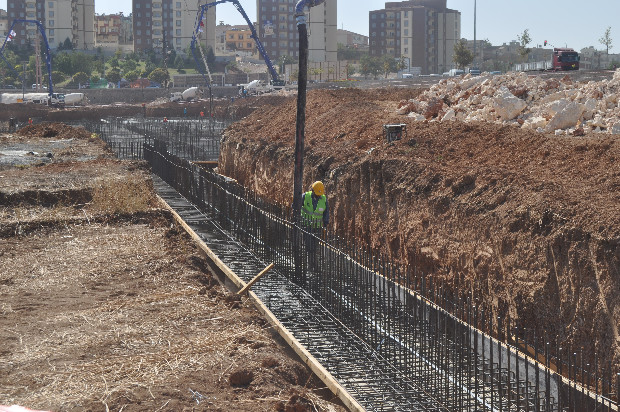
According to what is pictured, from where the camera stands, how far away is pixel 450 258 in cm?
1237

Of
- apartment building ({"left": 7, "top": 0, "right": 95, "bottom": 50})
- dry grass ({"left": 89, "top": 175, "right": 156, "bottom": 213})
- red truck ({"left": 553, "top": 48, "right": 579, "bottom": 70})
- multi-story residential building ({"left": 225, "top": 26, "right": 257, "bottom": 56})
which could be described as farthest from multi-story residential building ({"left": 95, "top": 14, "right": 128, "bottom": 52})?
dry grass ({"left": 89, "top": 175, "right": 156, "bottom": 213})

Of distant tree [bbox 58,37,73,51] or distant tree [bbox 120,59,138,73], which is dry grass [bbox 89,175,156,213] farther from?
distant tree [bbox 58,37,73,51]

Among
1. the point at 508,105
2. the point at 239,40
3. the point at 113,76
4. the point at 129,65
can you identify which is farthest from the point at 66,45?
the point at 508,105

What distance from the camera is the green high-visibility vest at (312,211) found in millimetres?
13711

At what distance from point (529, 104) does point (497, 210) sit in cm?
946

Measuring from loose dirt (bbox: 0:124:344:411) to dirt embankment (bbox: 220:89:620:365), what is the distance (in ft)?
10.1

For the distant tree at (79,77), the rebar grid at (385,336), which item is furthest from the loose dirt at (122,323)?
the distant tree at (79,77)

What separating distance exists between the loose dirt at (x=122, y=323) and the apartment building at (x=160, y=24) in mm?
119659

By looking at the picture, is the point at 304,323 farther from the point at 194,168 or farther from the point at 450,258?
the point at 194,168

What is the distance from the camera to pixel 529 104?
66.1 ft

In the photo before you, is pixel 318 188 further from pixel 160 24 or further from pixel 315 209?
pixel 160 24

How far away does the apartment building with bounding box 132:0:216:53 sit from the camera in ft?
438

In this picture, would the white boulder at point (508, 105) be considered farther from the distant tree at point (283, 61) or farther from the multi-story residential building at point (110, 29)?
the multi-story residential building at point (110, 29)

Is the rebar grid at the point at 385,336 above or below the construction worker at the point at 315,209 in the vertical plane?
below
